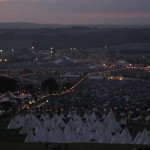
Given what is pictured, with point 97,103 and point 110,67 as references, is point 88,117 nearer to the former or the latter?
point 97,103

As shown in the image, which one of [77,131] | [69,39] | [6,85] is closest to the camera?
[77,131]

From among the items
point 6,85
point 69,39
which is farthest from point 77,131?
point 69,39

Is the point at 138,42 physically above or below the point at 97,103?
below

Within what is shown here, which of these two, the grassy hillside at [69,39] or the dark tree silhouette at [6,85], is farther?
the grassy hillside at [69,39]

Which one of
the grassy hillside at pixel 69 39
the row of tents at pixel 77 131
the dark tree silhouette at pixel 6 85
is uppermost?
the row of tents at pixel 77 131

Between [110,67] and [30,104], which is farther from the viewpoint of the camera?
[110,67]

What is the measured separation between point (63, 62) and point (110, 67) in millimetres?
12047

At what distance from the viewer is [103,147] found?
20.0m

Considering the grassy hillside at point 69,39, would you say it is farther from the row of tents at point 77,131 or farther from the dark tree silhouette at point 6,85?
the row of tents at point 77,131

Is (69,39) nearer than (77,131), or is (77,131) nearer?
(77,131)

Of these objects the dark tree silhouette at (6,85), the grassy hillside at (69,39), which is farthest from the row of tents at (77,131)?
the grassy hillside at (69,39)

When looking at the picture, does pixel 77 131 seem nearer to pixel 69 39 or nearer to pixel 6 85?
pixel 6 85

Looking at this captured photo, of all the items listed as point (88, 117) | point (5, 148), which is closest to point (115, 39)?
point (88, 117)

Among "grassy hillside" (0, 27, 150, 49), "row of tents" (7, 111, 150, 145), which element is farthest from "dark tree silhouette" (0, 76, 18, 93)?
"grassy hillside" (0, 27, 150, 49)
